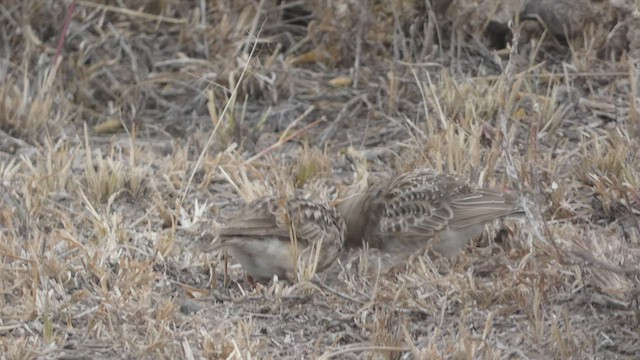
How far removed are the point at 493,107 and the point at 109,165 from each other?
2.24m

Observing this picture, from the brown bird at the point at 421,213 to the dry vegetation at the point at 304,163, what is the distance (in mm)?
144

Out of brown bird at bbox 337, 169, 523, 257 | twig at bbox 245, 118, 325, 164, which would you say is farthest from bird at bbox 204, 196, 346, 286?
twig at bbox 245, 118, 325, 164

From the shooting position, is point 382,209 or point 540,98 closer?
point 382,209

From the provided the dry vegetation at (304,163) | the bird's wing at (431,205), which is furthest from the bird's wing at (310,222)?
the bird's wing at (431,205)

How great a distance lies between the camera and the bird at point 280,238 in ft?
19.5

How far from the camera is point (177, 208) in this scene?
6.65 m

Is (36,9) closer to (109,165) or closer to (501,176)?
(109,165)

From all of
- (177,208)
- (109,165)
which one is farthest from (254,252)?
(109,165)

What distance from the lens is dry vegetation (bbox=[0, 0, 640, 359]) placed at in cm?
538

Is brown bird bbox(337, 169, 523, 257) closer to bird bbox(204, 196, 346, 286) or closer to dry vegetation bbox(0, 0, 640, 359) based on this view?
dry vegetation bbox(0, 0, 640, 359)

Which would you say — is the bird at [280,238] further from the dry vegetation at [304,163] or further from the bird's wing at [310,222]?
the dry vegetation at [304,163]

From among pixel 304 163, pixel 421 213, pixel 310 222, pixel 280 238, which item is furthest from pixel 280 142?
pixel 280 238

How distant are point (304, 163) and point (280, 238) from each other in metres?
1.38

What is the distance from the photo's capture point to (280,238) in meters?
6.14
